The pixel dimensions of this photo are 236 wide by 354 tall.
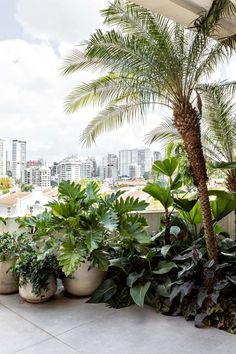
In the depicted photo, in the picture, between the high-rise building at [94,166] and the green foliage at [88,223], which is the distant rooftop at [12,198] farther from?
the high-rise building at [94,166]

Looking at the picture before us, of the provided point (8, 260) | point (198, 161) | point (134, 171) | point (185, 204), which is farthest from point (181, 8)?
point (8, 260)

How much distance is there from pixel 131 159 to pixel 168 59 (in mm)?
2528

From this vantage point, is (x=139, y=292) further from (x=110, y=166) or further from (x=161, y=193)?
(x=110, y=166)

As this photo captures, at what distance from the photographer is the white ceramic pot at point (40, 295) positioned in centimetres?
373

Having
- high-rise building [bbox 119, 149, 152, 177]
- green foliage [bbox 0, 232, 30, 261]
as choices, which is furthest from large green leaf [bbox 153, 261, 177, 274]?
high-rise building [bbox 119, 149, 152, 177]

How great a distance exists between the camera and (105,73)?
14.2ft

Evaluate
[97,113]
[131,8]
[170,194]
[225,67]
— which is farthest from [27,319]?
[225,67]

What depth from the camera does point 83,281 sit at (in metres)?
3.93

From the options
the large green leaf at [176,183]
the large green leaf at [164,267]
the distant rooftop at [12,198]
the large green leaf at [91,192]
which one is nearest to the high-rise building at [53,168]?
the distant rooftop at [12,198]

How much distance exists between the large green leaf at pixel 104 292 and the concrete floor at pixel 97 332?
3.3 inches

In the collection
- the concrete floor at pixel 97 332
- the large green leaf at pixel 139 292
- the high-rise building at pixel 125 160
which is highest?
the high-rise building at pixel 125 160

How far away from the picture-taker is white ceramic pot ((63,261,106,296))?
12.9ft

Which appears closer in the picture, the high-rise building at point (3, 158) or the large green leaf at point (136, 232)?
the large green leaf at point (136, 232)

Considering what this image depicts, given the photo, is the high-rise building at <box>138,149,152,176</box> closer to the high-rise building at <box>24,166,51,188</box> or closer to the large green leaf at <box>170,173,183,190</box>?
the large green leaf at <box>170,173,183,190</box>
